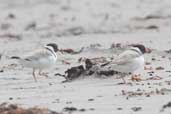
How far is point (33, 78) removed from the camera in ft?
38.5

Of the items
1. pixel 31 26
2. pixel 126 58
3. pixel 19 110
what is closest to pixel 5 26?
pixel 31 26

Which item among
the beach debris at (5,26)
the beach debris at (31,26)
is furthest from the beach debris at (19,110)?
the beach debris at (5,26)

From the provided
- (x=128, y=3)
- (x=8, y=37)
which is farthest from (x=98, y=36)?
(x=128, y=3)

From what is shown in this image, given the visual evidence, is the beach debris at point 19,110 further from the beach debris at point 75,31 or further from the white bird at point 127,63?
the beach debris at point 75,31

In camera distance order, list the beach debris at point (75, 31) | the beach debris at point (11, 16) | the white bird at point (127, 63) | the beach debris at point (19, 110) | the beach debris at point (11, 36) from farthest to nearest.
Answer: the beach debris at point (11, 16) → the beach debris at point (11, 36) → the beach debris at point (75, 31) → the white bird at point (127, 63) → the beach debris at point (19, 110)

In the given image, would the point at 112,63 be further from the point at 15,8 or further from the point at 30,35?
the point at 15,8

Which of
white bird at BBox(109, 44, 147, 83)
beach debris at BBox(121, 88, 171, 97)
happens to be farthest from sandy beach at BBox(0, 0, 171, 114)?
white bird at BBox(109, 44, 147, 83)

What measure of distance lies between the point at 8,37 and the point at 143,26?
3605 millimetres

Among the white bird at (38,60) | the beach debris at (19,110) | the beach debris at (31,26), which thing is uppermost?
the beach debris at (31,26)

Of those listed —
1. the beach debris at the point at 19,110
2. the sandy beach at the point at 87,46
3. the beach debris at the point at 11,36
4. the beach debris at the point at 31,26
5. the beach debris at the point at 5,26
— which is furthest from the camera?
the beach debris at the point at 5,26

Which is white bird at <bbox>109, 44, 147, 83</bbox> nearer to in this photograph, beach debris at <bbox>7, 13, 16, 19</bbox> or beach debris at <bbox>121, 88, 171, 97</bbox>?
beach debris at <bbox>121, 88, 171, 97</bbox>

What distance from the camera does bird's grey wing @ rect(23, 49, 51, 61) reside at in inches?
453

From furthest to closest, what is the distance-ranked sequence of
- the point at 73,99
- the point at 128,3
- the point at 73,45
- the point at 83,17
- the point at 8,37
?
1. the point at 128,3
2. the point at 83,17
3. the point at 8,37
4. the point at 73,45
5. the point at 73,99

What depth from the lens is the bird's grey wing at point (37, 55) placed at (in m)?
11.5
